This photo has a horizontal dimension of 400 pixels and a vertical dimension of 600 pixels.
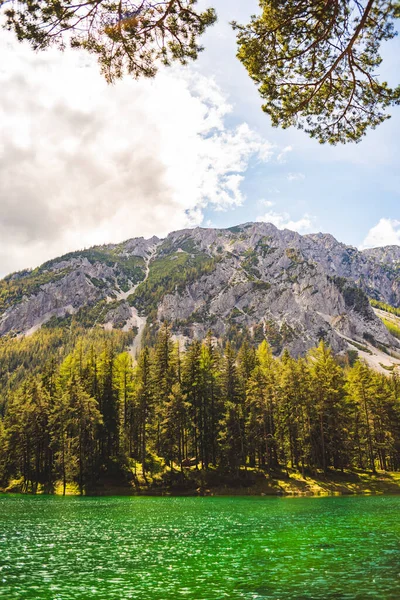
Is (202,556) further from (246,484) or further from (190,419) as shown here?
(190,419)

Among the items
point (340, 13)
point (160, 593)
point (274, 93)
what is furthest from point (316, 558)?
point (340, 13)

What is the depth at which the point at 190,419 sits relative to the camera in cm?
6322

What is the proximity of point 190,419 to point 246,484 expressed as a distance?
12.6m

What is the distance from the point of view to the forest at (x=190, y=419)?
60.9 m

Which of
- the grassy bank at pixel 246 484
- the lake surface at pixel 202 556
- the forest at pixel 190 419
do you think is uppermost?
the forest at pixel 190 419

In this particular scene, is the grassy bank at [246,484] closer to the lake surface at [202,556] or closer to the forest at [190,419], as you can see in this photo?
the forest at [190,419]

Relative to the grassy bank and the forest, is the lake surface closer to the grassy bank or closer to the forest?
the grassy bank

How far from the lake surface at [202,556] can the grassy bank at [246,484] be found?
79.5ft

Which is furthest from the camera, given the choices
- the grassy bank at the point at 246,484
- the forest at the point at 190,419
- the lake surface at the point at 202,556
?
the forest at the point at 190,419

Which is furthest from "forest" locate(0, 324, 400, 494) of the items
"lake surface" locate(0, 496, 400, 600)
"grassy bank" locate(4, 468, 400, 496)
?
"lake surface" locate(0, 496, 400, 600)

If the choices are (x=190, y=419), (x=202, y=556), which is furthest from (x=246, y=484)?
(x=202, y=556)

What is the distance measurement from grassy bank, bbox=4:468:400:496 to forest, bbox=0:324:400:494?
4.45 feet

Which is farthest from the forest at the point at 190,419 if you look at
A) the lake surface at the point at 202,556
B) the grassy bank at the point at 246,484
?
the lake surface at the point at 202,556

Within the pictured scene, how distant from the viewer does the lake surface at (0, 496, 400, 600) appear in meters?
12.5
